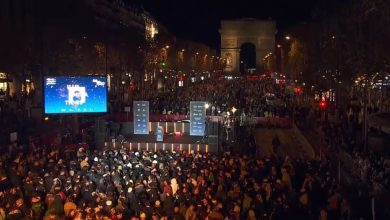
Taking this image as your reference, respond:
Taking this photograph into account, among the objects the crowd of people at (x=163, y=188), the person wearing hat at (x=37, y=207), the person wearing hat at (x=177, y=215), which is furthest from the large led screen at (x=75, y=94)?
the person wearing hat at (x=177, y=215)

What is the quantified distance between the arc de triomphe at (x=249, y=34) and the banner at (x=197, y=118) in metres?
111

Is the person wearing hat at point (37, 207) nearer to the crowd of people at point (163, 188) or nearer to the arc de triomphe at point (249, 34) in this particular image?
the crowd of people at point (163, 188)

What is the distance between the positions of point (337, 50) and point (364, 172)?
14.8m

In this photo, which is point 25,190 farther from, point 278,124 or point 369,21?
point 278,124

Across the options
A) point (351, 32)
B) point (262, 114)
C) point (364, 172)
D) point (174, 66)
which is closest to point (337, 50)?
point (351, 32)

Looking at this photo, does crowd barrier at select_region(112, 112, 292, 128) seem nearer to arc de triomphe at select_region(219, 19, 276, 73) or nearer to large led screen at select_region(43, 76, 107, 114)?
large led screen at select_region(43, 76, 107, 114)

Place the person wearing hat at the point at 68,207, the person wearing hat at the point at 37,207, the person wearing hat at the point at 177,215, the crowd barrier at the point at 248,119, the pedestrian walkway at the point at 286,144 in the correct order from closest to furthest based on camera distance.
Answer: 1. the person wearing hat at the point at 177,215
2. the person wearing hat at the point at 37,207
3. the person wearing hat at the point at 68,207
4. the pedestrian walkway at the point at 286,144
5. the crowd barrier at the point at 248,119

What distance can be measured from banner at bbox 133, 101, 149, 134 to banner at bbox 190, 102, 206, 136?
93.6 inches

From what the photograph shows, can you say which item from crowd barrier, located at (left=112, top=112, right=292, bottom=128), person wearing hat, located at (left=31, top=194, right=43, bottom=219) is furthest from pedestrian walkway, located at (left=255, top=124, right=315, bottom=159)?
person wearing hat, located at (left=31, top=194, right=43, bottom=219)

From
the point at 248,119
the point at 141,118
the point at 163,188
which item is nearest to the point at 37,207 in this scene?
the point at 163,188

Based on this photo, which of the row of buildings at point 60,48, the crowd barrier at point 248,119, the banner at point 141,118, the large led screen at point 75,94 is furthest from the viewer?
the row of buildings at point 60,48

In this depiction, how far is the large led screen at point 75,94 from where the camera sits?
2848 centimetres

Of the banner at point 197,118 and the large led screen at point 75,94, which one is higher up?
the large led screen at point 75,94

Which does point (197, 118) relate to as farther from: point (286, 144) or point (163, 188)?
point (163, 188)
